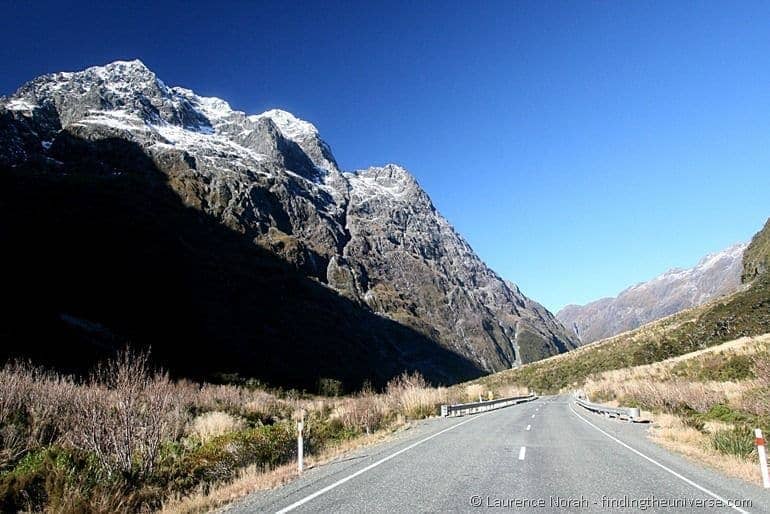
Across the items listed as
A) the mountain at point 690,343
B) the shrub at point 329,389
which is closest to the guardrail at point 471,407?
the mountain at point 690,343

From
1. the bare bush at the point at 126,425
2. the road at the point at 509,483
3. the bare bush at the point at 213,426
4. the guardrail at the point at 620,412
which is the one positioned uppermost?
the bare bush at the point at 126,425

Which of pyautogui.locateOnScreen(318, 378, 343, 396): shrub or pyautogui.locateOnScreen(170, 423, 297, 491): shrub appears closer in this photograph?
pyautogui.locateOnScreen(170, 423, 297, 491): shrub

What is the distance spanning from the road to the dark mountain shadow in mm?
48222

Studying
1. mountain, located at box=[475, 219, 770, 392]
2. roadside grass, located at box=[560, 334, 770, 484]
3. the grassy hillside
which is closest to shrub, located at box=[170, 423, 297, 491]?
roadside grass, located at box=[560, 334, 770, 484]

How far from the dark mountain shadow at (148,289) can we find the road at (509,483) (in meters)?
48.2

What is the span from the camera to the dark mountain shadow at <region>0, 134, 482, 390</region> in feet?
232

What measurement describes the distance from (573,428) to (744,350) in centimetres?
2289

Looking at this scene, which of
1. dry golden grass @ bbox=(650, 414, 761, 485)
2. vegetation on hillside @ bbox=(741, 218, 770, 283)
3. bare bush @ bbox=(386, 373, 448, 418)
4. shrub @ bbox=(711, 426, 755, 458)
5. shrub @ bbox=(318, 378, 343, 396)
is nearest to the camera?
dry golden grass @ bbox=(650, 414, 761, 485)

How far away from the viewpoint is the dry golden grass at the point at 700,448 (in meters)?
10.9

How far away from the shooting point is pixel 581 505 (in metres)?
7.79

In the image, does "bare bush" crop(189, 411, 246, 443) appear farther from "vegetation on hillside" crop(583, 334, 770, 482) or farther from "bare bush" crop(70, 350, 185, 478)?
"vegetation on hillside" crop(583, 334, 770, 482)

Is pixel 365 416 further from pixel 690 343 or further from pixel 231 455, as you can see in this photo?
pixel 690 343

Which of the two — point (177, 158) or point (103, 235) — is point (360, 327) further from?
point (177, 158)

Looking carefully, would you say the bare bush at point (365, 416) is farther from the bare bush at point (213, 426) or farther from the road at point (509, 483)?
the road at point (509, 483)
